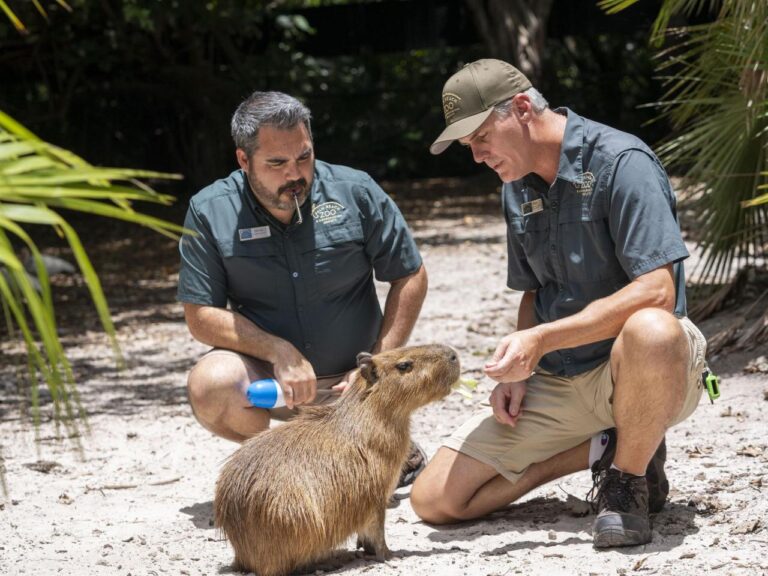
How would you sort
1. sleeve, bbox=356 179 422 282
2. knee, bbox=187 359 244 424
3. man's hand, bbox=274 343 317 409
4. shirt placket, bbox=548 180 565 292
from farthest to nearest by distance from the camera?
sleeve, bbox=356 179 422 282
knee, bbox=187 359 244 424
man's hand, bbox=274 343 317 409
shirt placket, bbox=548 180 565 292

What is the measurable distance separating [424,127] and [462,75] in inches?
558

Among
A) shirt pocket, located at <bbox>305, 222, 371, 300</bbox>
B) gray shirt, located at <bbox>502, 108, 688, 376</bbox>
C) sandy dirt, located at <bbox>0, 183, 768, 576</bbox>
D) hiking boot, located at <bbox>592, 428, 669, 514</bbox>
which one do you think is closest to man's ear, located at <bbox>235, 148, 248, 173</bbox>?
shirt pocket, located at <bbox>305, 222, 371, 300</bbox>

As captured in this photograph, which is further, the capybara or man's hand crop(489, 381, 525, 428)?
man's hand crop(489, 381, 525, 428)

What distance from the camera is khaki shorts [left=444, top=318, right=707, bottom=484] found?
12.2 feet

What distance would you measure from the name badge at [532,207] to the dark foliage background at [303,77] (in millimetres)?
10112

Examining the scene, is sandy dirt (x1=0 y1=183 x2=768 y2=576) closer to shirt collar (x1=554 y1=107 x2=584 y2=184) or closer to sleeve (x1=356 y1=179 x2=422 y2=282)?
sleeve (x1=356 y1=179 x2=422 y2=282)

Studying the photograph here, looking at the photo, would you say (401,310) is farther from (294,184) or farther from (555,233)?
(555,233)

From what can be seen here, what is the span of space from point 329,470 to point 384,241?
1247mm

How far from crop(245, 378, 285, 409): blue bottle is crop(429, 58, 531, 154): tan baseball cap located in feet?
3.61

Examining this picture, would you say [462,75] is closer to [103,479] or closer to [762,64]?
[762,64]

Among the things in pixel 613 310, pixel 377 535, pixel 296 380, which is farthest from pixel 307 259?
pixel 613 310

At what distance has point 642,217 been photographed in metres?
3.38

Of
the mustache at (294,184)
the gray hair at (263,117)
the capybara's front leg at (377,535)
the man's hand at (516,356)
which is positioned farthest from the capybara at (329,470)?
the gray hair at (263,117)

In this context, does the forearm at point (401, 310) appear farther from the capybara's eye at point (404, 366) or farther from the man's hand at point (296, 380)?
the capybara's eye at point (404, 366)
